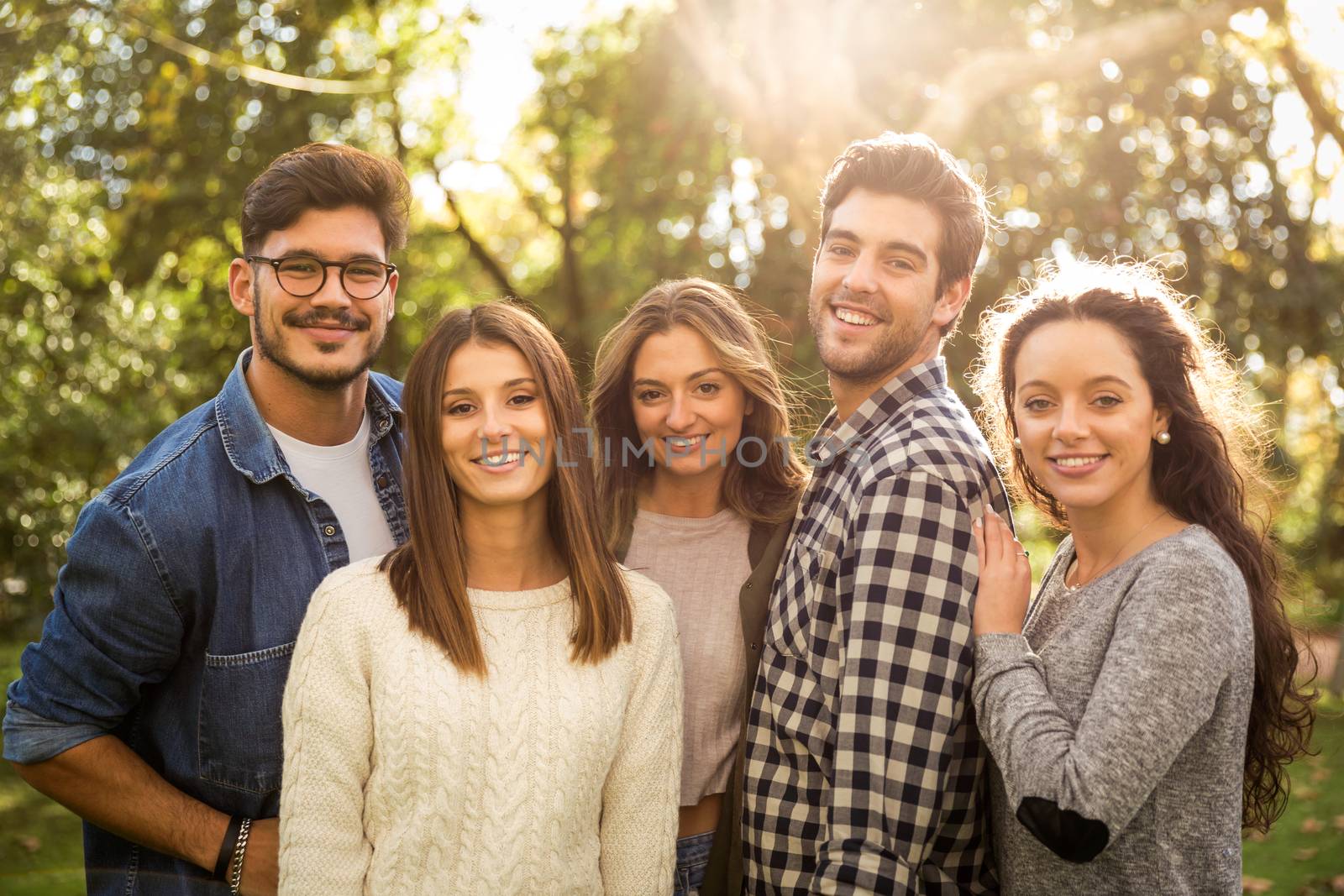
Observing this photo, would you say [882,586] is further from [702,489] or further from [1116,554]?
[702,489]

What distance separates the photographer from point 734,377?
3094 millimetres

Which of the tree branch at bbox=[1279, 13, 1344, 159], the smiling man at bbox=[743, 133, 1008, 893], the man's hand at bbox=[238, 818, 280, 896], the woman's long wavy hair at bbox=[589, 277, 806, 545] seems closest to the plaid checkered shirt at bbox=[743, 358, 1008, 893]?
the smiling man at bbox=[743, 133, 1008, 893]

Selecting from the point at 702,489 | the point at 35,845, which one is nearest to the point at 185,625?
the point at 702,489

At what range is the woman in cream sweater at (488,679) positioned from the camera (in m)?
2.25

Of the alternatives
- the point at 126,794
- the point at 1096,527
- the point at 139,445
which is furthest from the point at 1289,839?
the point at 139,445

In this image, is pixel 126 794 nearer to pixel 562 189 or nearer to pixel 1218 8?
pixel 1218 8

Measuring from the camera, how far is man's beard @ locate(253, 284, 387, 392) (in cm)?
283

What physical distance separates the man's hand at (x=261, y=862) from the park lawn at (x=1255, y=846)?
3.99 meters

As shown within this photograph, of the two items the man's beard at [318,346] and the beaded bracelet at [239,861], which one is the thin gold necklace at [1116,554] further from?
the beaded bracelet at [239,861]

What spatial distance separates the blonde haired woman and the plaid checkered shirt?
266 millimetres

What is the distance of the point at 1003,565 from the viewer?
7.27ft

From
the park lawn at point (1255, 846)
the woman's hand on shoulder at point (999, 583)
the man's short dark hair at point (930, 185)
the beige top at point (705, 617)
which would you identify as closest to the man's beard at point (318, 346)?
the beige top at point (705, 617)

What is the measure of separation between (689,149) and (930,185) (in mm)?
6927

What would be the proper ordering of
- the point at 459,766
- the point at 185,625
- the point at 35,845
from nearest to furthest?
the point at 459,766 → the point at 185,625 → the point at 35,845
